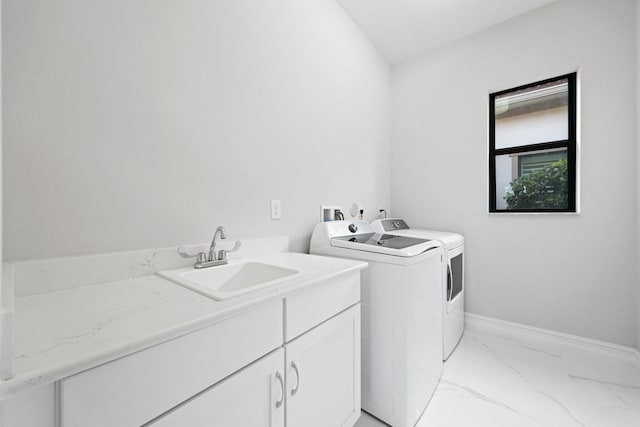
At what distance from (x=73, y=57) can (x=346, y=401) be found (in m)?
1.73

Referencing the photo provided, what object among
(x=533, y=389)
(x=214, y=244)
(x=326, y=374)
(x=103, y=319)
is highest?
(x=214, y=244)

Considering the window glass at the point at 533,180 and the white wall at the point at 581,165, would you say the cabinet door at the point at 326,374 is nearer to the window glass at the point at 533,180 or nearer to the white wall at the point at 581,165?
the white wall at the point at 581,165

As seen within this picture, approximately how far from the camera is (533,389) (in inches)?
65.4

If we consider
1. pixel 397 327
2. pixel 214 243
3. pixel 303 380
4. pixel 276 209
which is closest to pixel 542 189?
pixel 397 327

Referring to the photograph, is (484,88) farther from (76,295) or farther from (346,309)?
(76,295)

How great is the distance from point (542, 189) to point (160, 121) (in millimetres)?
2765

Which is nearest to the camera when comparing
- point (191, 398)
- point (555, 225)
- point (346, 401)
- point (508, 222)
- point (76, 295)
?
point (191, 398)

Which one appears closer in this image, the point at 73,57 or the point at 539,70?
the point at 73,57

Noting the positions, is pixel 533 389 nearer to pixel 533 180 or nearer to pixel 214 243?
pixel 533 180

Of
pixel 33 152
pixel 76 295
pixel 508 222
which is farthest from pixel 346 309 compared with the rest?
pixel 508 222

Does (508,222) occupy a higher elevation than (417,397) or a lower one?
Answer: higher

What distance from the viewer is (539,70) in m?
2.18

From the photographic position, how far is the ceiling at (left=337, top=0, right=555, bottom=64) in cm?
213

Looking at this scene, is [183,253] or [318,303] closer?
[318,303]
